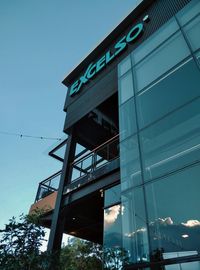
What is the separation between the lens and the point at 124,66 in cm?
884

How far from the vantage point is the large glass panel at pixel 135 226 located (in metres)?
4.19

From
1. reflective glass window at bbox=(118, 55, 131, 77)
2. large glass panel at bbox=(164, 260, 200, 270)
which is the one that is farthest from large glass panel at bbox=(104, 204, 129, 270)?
reflective glass window at bbox=(118, 55, 131, 77)

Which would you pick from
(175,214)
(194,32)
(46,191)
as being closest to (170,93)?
(194,32)

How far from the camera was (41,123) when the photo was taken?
548 inches

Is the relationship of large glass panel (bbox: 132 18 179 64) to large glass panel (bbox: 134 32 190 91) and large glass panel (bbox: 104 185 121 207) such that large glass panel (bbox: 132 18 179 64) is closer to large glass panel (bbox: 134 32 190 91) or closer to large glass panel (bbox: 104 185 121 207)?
large glass panel (bbox: 134 32 190 91)

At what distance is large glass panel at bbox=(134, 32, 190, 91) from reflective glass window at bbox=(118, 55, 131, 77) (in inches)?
32.2

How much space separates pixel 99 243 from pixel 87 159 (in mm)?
5718

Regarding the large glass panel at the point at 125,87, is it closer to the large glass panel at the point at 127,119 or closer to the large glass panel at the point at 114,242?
the large glass panel at the point at 127,119

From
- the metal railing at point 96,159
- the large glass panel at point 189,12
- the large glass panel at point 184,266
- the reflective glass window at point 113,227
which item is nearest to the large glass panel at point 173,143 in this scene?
the reflective glass window at point 113,227

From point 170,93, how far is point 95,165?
3807 millimetres

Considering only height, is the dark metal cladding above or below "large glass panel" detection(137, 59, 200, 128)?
→ above

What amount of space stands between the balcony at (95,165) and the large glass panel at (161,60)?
88.0 inches

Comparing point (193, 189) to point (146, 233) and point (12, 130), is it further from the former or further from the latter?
point (12, 130)

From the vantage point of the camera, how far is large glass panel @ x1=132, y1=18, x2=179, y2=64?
7.56m
